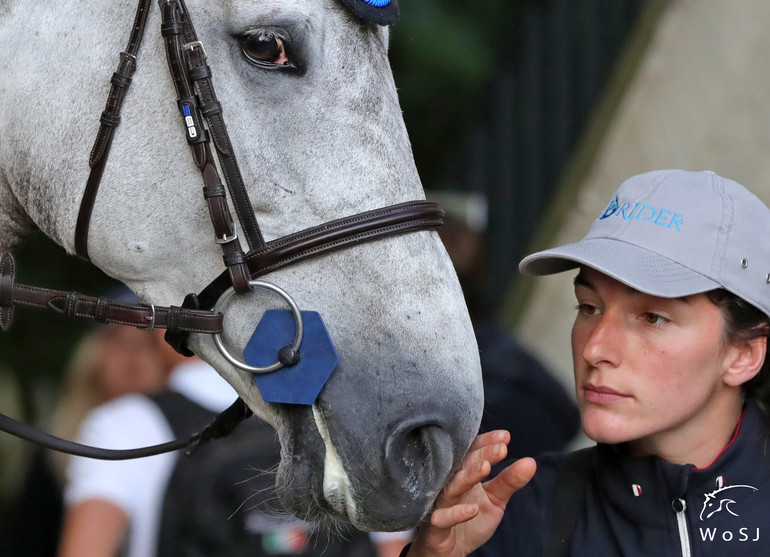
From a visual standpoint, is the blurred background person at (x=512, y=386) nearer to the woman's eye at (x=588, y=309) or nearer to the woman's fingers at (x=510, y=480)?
the woman's eye at (x=588, y=309)

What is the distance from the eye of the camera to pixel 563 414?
308cm

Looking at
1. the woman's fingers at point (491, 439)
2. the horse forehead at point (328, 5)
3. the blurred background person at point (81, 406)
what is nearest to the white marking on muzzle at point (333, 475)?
the woman's fingers at point (491, 439)

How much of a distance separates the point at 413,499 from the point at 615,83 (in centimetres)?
352

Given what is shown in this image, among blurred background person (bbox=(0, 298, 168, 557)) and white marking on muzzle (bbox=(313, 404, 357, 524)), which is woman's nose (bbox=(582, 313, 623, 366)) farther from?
blurred background person (bbox=(0, 298, 168, 557))

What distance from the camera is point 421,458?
172 cm

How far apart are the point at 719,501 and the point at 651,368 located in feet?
0.90

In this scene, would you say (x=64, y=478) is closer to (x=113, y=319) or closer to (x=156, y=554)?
(x=156, y=554)

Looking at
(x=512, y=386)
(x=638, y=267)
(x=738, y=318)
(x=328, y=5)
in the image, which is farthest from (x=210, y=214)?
(x=512, y=386)

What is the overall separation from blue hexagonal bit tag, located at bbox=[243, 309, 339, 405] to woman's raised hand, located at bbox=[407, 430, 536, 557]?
300 millimetres

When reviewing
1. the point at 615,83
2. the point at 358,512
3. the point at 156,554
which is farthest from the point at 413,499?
the point at 615,83

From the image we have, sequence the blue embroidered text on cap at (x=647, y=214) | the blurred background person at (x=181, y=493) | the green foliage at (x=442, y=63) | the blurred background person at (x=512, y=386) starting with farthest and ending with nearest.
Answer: the green foliage at (x=442, y=63), the blurred background person at (x=512, y=386), the blurred background person at (x=181, y=493), the blue embroidered text on cap at (x=647, y=214)

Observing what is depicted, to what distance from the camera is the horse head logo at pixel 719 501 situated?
177 centimetres

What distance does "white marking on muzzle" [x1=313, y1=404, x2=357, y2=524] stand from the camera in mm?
1719

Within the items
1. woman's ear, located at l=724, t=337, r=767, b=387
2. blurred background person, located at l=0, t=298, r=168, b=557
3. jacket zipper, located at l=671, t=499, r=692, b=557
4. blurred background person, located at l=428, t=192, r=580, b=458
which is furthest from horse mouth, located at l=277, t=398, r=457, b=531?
blurred background person, located at l=0, t=298, r=168, b=557
